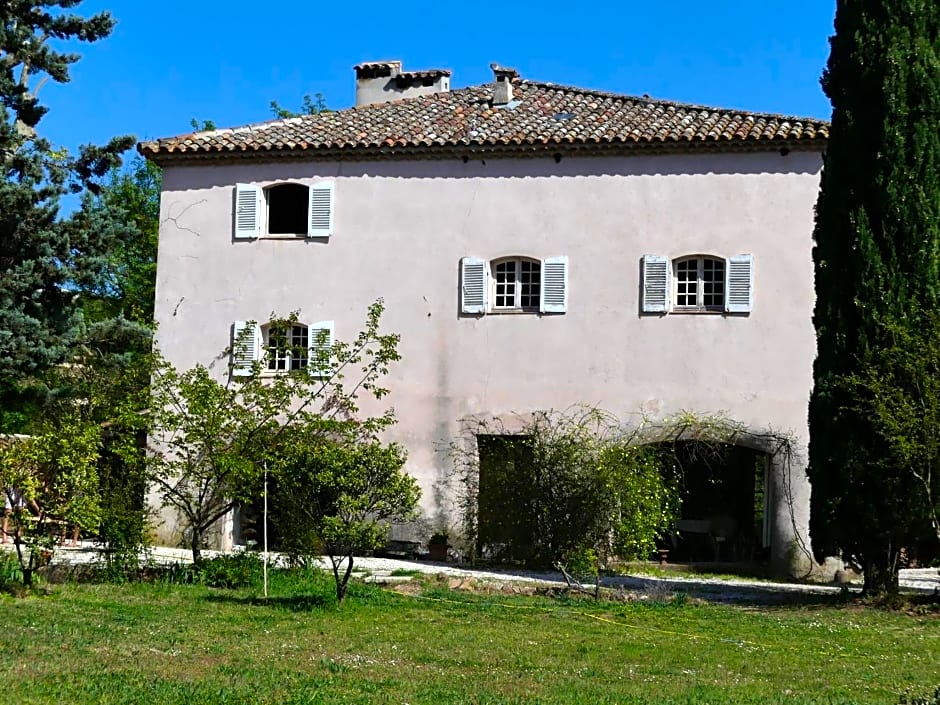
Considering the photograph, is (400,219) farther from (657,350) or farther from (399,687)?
(399,687)

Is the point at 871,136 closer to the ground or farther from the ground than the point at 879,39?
closer to the ground

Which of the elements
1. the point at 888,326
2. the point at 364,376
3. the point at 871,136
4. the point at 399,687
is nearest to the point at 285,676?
the point at 399,687

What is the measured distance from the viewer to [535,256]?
2016cm

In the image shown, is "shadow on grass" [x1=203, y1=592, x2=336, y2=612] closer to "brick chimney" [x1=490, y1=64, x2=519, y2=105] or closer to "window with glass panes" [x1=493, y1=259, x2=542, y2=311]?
"window with glass panes" [x1=493, y1=259, x2=542, y2=311]

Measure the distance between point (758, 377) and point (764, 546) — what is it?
9.98 ft

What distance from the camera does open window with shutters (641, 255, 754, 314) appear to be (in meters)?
19.5

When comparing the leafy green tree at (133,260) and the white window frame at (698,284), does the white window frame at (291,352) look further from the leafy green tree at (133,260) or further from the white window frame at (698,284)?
the leafy green tree at (133,260)

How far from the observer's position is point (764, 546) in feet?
66.5

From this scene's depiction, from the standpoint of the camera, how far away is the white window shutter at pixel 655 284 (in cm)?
1966

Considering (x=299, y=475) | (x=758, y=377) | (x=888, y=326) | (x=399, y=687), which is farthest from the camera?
(x=758, y=377)

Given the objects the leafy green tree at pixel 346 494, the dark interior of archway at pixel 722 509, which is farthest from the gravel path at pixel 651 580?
the leafy green tree at pixel 346 494

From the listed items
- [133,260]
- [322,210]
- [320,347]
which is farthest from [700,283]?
[133,260]

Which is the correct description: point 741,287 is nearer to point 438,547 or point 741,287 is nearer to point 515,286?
point 515,286

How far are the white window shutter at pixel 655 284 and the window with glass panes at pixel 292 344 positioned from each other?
584cm
